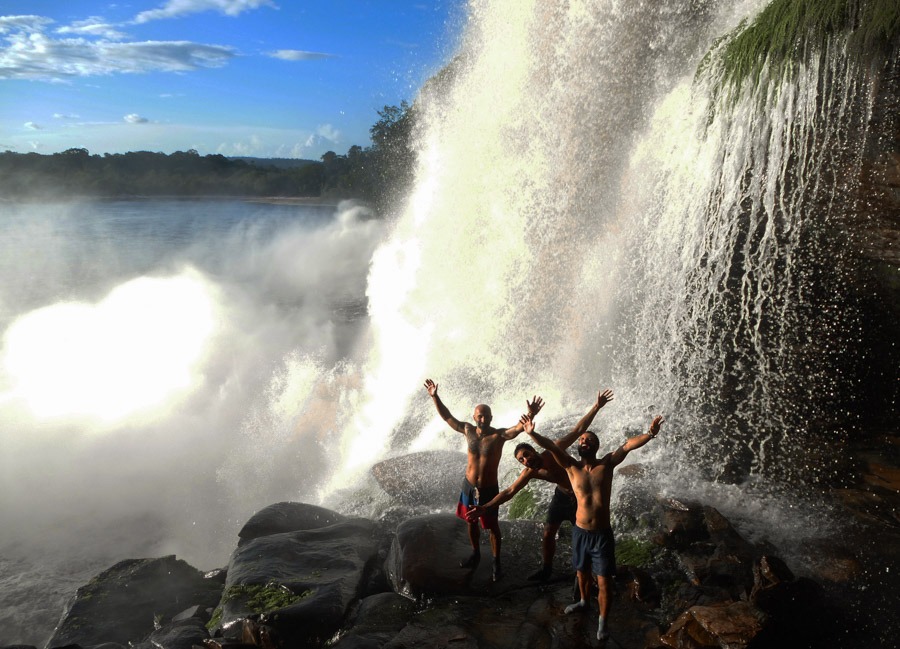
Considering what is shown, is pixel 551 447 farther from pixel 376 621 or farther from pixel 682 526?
pixel 682 526

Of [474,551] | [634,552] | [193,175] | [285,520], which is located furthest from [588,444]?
[193,175]

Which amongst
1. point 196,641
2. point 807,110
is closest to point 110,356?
point 196,641

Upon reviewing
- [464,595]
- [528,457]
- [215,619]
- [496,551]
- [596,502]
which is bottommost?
[215,619]

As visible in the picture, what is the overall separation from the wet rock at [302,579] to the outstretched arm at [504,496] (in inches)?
69.2

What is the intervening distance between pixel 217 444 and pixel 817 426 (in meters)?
14.0

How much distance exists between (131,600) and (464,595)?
180 inches

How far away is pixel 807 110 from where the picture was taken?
714cm

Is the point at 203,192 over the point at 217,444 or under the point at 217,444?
over

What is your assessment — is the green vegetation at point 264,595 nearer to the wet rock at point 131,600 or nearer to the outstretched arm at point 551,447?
the wet rock at point 131,600

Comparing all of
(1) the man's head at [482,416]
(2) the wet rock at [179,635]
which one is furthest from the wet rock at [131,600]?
(1) the man's head at [482,416]

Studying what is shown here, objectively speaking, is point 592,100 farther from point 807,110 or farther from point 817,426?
point 817,426

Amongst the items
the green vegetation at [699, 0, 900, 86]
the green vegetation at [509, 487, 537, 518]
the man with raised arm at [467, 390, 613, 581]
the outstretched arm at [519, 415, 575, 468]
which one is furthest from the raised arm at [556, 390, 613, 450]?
the green vegetation at [699, 0, 900, 86]

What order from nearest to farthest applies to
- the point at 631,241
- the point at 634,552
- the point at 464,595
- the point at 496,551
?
the point at 464,595
the point at 496,551
the point at 634,552
the point at 631,241

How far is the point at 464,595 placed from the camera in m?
5.93
